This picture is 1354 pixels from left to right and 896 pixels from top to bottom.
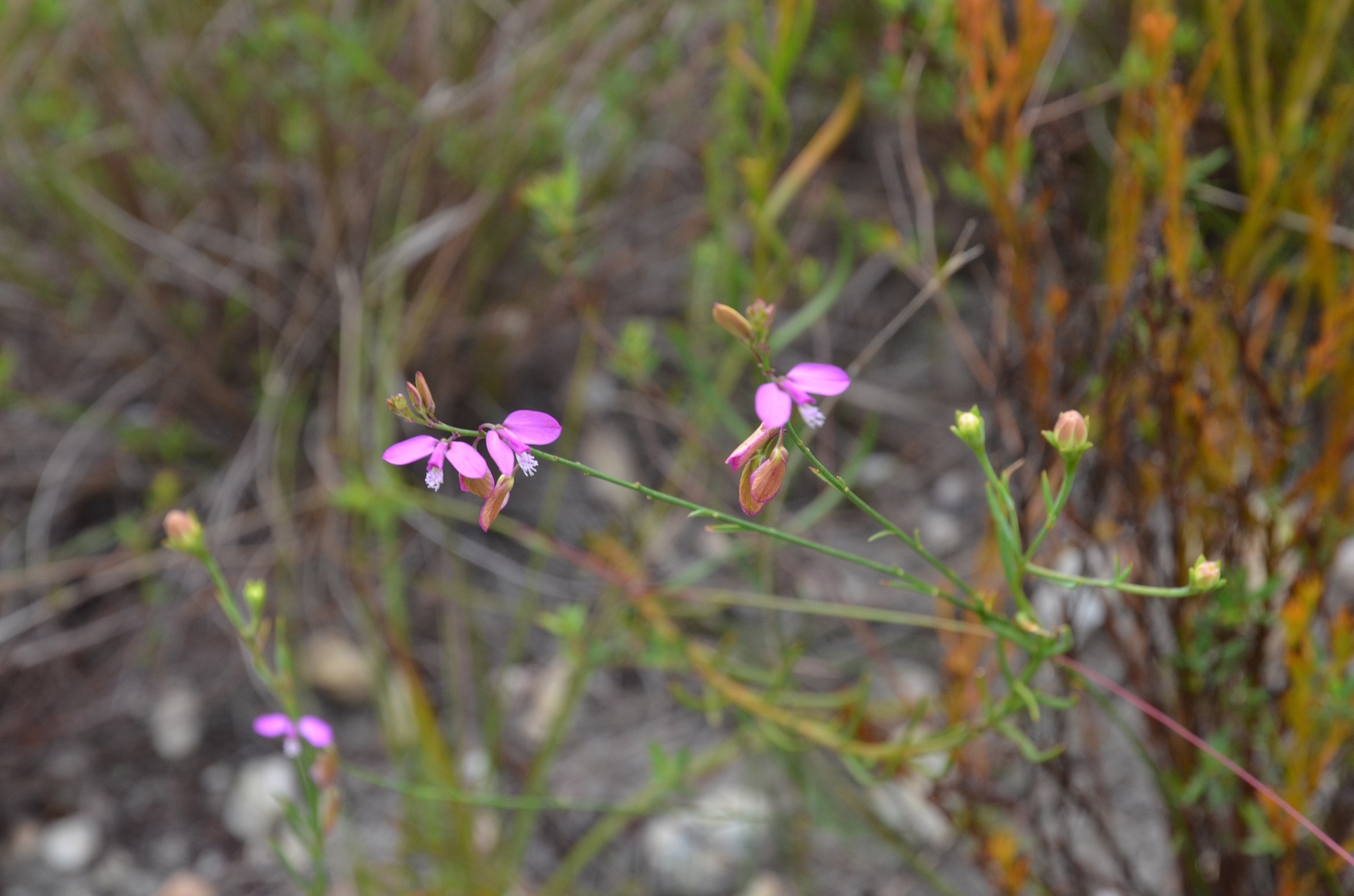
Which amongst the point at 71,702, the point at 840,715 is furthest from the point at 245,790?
the point at 840,715

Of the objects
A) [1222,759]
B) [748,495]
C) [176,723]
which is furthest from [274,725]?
[176,723]

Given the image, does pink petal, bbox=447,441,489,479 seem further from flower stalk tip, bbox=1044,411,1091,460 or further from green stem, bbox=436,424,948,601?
flower stalk tip, bbox=1044,411,1091,460

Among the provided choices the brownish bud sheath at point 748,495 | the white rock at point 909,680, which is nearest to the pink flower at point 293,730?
the brownish bud sheath at point 748,495

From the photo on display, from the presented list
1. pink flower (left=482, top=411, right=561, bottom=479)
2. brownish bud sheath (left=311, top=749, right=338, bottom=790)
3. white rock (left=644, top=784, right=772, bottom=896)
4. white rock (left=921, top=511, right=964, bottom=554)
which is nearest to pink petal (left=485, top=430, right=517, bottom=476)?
pink flower (left=482, top=411, right=561, bottom=479)

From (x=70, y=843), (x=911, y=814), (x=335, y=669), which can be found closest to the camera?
(x=911, y=814)

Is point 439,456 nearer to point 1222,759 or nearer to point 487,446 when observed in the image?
point 487,446

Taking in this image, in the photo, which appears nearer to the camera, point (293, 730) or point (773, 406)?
point (773, 406)
